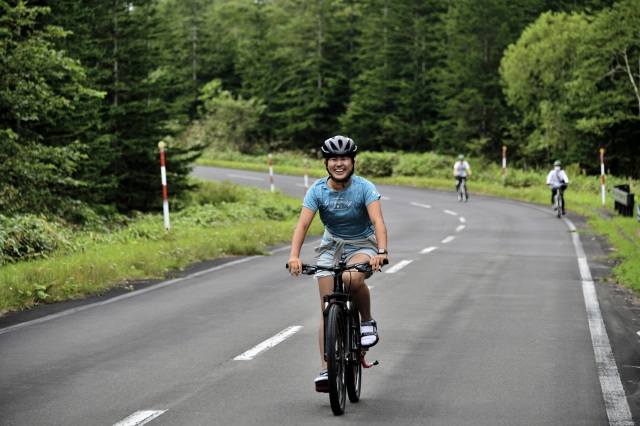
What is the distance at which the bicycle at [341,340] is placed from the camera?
576 centimetres

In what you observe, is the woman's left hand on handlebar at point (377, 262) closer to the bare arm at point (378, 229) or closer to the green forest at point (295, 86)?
the bare arm at point (378, 229)

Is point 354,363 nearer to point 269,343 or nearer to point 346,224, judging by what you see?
point 346,224

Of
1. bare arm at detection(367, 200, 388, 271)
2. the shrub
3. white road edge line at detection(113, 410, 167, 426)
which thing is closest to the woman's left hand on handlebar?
bare arm at detection(367, 200, 388, 271)

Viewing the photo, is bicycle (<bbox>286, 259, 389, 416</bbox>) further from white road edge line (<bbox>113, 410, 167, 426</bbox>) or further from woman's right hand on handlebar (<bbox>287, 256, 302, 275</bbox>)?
Result: white road edge line (<bbox>113, 410, 167, 426</bbox>)

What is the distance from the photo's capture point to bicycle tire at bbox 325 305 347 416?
5.72 meters

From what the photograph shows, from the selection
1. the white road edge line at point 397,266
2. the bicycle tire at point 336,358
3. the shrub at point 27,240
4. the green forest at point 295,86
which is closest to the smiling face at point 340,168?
the bicycle tire at point 336,358

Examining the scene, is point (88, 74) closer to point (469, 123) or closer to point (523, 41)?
point (523, 41)

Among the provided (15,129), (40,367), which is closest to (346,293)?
(40,367)

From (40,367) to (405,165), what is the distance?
149 ft

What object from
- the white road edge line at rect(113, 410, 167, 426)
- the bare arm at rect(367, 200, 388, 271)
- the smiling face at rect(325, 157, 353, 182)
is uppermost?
the smiling face at rect(325, 157, 353, 182)

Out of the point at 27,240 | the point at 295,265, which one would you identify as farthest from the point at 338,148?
the point at 27,240

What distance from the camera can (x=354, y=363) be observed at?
6156 millimetres

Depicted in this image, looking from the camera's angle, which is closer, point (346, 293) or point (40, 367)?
point (346, 293)

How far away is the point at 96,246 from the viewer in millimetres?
16891
